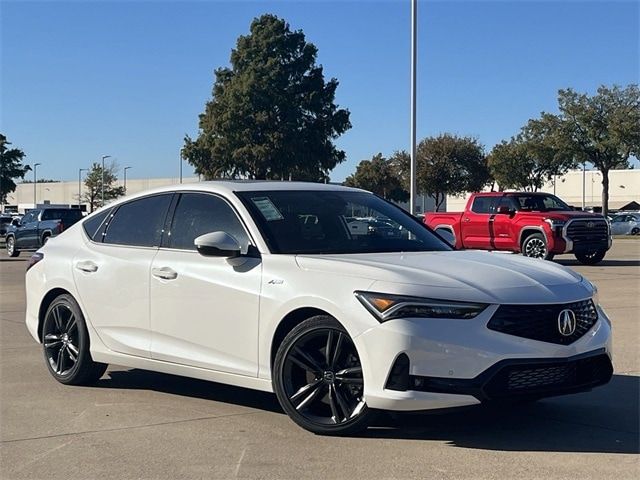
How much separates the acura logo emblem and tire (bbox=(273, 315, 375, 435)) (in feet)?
4.10

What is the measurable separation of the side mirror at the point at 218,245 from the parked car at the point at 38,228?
23.3 meters

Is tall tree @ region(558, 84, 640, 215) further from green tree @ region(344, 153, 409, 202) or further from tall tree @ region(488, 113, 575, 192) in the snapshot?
green tree @ region(344, 153, 409, 202)

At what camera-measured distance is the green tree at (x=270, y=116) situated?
54406 mm

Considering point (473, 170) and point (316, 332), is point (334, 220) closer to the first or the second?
point (316, 332)

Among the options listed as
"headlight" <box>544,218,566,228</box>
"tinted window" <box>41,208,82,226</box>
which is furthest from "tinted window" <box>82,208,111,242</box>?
"tinted window" <box>41,208,82,226</box>

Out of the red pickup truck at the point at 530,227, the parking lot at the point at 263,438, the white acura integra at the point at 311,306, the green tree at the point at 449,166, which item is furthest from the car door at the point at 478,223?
the green tree at the point at 449,166

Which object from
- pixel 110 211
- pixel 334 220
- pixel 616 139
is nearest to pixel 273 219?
pixel 334 220

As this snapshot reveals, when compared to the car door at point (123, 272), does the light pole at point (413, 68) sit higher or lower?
higher

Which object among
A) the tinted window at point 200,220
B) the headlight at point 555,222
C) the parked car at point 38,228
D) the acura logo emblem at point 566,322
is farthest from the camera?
the parked car at point 38,228

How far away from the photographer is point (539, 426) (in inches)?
224

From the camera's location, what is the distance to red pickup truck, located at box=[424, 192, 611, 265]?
2044 cm

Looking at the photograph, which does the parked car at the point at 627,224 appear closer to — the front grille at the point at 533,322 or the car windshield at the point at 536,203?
the car windshield at the point at 536,203

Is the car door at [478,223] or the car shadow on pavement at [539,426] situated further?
the car door at [478,223]

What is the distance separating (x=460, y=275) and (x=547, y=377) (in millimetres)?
800
